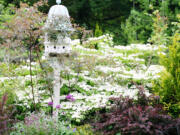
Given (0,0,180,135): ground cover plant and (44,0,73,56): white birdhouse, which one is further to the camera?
(44,0,73,56): white birdhouse

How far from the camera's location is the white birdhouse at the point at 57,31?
4.32 meters

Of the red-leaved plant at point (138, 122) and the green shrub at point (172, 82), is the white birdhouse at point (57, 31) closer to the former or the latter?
the red-leaved plant at point (138, 122)

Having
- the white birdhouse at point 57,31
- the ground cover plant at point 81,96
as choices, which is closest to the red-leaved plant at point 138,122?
the ground cover plant at point 81,96

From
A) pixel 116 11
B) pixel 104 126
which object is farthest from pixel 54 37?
pixel 116 11

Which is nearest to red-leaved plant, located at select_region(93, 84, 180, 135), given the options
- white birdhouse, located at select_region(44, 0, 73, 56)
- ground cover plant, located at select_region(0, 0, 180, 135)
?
ground cover plant, located at select_region(0, 0, 180, 135)

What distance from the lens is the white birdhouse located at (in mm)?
4316

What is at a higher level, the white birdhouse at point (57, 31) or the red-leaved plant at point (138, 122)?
the white birdhouse at point (57, 31)

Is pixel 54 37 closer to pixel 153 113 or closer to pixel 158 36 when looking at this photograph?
pixel 153 113

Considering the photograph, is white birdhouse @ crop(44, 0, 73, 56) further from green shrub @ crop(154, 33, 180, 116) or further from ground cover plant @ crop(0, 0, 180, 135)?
green shrub @ crop(154, 33, 180, 116)

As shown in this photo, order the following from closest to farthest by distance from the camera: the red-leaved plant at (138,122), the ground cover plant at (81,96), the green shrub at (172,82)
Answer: the red-leaved plant at (138,122) < the ground cover plant at (81,96) < the green shrub at (172,82)

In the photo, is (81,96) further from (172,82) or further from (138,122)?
(172,82)

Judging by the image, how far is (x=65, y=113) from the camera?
4422 millimetres

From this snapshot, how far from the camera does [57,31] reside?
4367mm

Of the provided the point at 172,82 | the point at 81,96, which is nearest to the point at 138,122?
the point at 172,82
